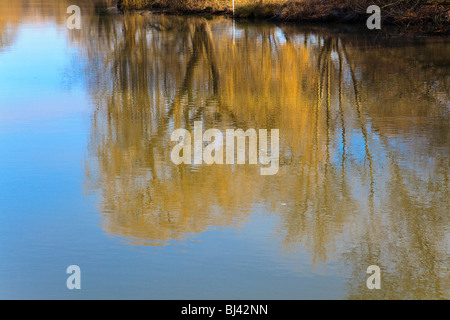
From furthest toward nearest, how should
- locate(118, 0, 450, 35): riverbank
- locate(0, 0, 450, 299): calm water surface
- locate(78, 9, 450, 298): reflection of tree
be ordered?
locate(118, 0, 450, 35): riverbank < locate(78, 9, 450, 298): reflection of tree < locate(0, 0, 450, 299): calm water surface

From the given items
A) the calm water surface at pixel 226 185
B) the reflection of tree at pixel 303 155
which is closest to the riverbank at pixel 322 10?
the reflection of tree at pixel 303 155

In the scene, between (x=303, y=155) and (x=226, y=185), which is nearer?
(x=226, y=185)

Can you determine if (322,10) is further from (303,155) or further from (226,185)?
(226,185)

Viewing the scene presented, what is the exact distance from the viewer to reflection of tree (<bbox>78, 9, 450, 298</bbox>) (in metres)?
6.24

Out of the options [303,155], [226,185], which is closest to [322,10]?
[303,155]

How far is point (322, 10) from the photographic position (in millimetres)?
28719

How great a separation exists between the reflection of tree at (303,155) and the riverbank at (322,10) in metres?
4.94

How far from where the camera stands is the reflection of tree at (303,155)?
6.24m

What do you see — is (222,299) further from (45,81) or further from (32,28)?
(32,28)

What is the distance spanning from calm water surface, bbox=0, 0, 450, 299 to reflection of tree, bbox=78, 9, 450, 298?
0.03 metres

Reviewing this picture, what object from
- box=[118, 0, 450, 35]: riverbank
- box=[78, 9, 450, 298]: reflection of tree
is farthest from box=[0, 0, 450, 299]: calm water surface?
box=[118, 0, 450, 35]: riverbank

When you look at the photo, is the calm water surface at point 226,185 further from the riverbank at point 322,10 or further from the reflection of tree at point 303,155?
the riverbank at point 322,10

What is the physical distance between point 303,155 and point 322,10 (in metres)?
21.0

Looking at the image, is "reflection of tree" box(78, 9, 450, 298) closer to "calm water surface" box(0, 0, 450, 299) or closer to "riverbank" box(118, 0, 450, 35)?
"calm water surface" box(0, 0, 450, 299)
